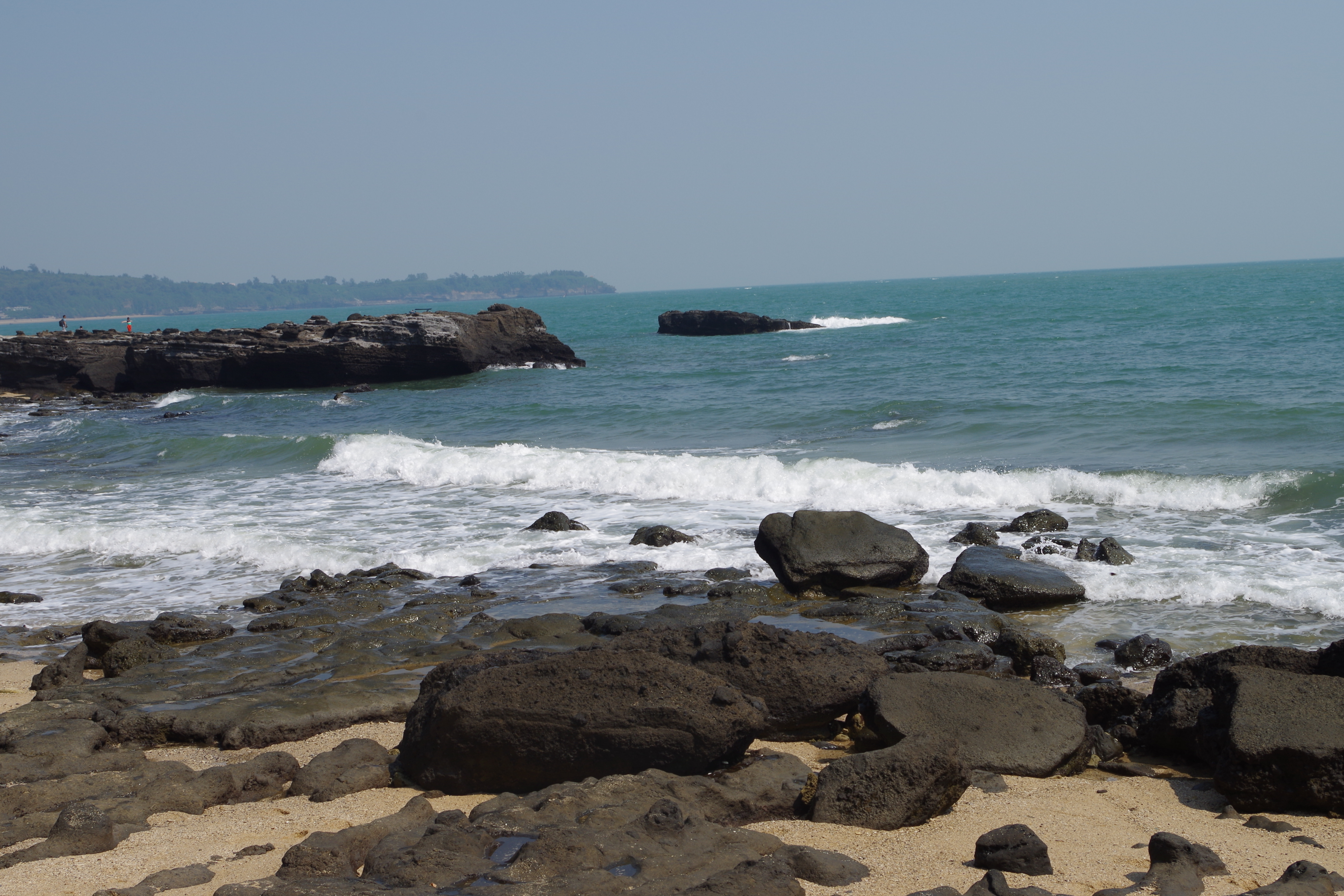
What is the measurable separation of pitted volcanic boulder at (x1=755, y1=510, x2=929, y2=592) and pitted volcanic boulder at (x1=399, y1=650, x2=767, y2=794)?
473cm

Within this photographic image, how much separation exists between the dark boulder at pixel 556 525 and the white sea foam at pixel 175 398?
90.1ft

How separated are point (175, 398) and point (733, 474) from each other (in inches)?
1173

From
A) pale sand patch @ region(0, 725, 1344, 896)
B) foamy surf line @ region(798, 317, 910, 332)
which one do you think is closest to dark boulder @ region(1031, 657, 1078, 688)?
pale sand patch @ region(0, 725, 1344, 896)

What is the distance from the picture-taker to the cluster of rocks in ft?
37.0

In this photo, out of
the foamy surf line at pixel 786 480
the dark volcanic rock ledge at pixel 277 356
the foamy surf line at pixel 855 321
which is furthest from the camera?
the foamy surf line at pixel 855 321

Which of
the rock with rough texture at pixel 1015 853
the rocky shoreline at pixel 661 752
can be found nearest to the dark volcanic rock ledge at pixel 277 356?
the rocky shoreline at pixel 661 752

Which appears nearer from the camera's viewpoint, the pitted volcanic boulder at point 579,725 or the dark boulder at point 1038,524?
the pitted volcanic boulder at point 579,725

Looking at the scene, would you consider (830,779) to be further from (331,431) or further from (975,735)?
(331,431)

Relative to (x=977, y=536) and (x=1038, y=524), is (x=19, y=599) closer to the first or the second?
(x=977, y=536)

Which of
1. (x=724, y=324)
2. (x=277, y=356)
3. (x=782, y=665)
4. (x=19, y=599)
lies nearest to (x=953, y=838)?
(x=782, y=665)

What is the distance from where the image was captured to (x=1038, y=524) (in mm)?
13000

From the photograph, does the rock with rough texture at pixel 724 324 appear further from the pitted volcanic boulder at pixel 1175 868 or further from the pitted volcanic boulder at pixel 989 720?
the pitted volcanic boulder at pixel 1175 868

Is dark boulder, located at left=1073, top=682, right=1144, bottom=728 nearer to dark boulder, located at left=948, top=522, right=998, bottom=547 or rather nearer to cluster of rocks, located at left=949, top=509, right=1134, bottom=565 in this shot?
cluster of rocks, located at left=949, top=509, right=1134, bottom=565

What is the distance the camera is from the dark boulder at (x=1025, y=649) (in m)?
8.18
